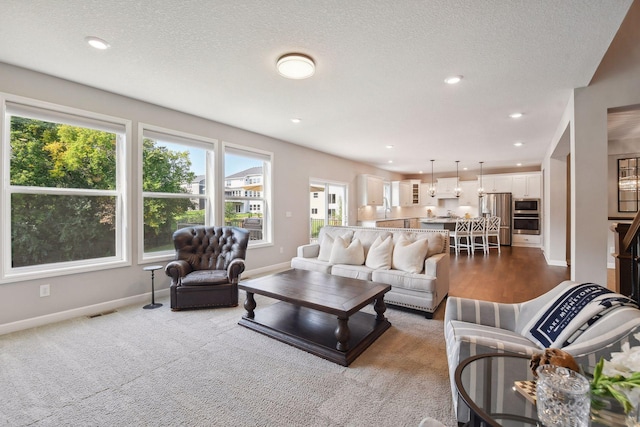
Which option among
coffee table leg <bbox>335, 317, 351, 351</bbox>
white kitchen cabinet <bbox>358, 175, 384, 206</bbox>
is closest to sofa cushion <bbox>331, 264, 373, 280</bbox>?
coffee table leg <bbox>335, 317, 351, 351</bbox>

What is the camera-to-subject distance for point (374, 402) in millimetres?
1760

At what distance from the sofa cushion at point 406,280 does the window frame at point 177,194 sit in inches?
111

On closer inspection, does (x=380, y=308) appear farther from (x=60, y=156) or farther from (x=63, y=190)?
(x=60, y=156)

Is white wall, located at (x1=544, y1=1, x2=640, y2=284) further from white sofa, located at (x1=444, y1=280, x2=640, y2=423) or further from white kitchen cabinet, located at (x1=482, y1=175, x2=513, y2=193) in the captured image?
white kitchen cabinet, located at (x1=482, y1=175, x2=513, y2=193)


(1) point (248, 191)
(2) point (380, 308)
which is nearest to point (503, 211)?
(2) point (380, 308)

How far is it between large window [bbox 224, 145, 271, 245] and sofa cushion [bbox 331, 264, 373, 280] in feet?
6.64

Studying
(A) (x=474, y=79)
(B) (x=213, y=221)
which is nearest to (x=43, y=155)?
(B) (x=213, y=221)

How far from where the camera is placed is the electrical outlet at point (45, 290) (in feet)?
9.62

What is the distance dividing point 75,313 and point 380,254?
3.72 metres

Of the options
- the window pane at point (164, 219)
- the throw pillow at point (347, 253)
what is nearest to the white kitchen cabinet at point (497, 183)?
the throw pillow at point (347, 253)

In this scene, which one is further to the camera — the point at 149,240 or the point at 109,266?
the point at 149,240

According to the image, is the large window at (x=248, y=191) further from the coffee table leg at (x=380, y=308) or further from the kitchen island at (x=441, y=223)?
the kitchen island at (x=441, y=223)

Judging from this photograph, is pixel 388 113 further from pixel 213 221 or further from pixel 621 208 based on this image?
pixel 621 208

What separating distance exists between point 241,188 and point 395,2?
151 inches
